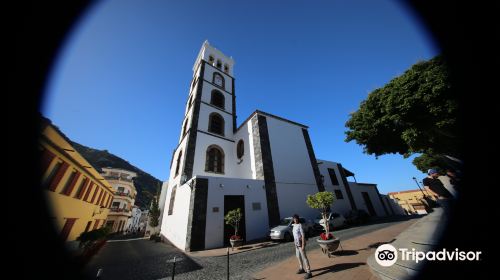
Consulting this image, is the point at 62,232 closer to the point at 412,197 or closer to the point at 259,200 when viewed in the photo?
the point at 259,200

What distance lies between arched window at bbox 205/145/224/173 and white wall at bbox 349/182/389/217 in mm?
17630

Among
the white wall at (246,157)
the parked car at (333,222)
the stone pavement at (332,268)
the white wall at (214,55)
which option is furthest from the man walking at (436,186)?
the white wall at (214,55)

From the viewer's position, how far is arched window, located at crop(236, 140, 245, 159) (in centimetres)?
1682

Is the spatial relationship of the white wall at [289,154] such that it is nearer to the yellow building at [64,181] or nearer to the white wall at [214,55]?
the yellow building at [64,181]

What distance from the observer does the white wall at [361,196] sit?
71.2ft

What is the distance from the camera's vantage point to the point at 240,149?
17281 millimetres

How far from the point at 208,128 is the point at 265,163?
7118 millimetres

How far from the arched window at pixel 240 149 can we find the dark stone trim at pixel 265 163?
208 cm

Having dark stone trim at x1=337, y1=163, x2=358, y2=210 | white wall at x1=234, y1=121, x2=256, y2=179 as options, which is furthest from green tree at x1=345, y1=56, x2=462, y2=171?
white wall at x1=234, y1=121, x2=256, y2=179

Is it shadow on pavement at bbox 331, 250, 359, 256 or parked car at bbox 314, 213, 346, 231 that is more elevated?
parked car at bbox 314, 213, 346, 231

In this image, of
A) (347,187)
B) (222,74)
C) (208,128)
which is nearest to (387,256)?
(208,128)

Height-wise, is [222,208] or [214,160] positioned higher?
[214,160]

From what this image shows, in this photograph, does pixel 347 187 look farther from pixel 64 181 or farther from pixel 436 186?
pixel 64 181

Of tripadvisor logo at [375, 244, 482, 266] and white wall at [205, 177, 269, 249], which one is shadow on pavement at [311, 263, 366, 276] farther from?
white wall at [205, 177, 269, 249]
